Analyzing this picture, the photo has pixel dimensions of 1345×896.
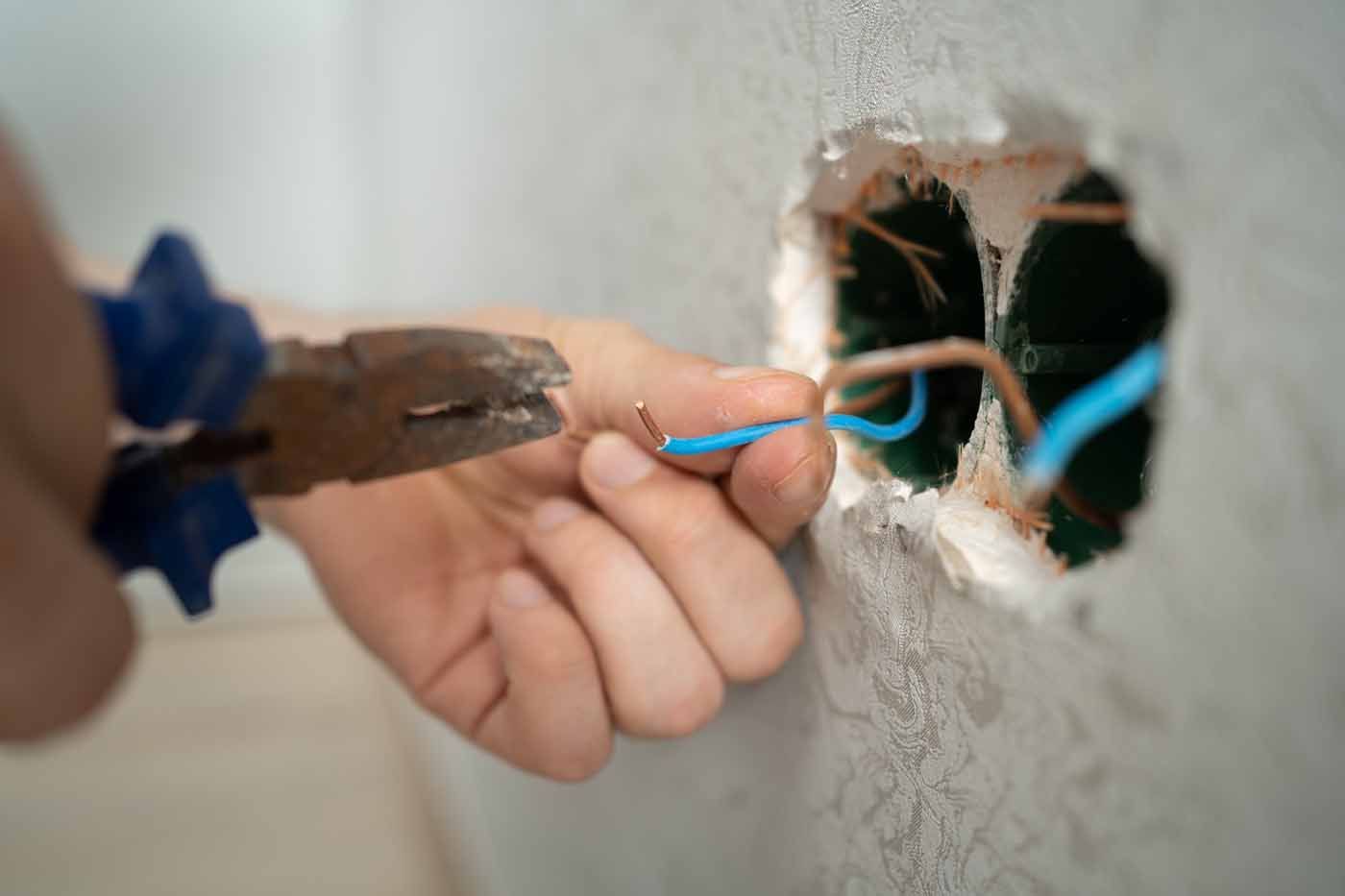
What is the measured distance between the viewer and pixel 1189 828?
24 centimetres

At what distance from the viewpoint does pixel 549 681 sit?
0.46 m

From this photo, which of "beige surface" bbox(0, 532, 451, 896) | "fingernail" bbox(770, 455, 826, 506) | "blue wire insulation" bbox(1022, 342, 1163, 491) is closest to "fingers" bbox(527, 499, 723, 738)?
"fingernail" bbox(770, 455, 826, 506)

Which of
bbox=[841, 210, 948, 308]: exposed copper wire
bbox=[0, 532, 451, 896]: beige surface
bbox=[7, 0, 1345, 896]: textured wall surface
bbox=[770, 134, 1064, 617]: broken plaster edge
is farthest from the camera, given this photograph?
bbox=[0, 532, 451, 896]: beige surface

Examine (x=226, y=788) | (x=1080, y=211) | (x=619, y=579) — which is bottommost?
(x=226, y=788)

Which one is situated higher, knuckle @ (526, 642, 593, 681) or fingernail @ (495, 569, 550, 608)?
fingernail @ (495, 569, 550, 608)

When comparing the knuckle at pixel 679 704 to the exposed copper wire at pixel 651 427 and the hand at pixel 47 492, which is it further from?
the hand at pixel 47 492

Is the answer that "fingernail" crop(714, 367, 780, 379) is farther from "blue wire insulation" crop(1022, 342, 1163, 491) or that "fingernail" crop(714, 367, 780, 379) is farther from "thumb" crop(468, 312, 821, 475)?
"blue wire insulation" crop(1022, 342, 1163, 491)

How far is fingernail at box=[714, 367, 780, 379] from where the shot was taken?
1.24 feet

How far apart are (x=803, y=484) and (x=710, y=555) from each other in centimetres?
8

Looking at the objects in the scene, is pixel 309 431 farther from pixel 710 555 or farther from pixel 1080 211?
pixel 1080 211

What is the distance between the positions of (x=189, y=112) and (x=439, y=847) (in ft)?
4.10

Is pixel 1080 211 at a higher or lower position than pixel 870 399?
higher

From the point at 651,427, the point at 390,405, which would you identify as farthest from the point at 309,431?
the point at 651,427

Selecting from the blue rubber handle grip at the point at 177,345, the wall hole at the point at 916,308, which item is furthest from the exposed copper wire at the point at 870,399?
the blue rubber handle grip at the point at 177,345
